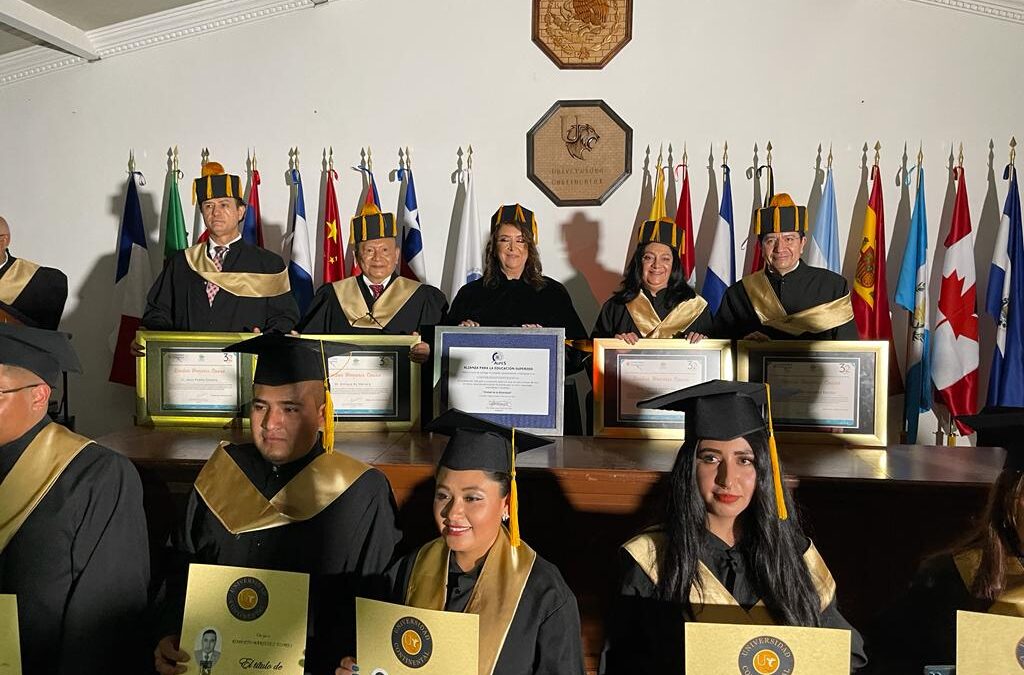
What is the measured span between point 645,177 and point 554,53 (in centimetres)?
109

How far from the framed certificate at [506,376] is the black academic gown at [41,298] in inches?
109

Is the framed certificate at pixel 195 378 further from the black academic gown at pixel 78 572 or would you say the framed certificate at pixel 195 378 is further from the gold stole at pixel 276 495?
the black academic gown at pixel 78 572

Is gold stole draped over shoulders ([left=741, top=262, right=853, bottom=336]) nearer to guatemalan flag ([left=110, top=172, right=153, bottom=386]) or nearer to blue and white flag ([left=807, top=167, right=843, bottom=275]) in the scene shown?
blue and white flag ([left=807, top=167, right=843, bottom=275])

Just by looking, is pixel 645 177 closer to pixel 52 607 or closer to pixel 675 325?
pixel 675 325

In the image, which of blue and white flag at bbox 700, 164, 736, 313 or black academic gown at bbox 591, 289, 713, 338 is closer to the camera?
black academic gown at bbox 591, 289, 713, 338

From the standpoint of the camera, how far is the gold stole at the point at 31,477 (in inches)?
74.4

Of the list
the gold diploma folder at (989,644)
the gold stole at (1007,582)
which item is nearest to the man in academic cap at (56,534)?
the gold diploma folder at (989,644)

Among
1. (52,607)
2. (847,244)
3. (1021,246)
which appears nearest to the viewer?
(52,607)

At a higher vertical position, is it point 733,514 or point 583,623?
point 733,514

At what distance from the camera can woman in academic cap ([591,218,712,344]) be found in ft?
12.1

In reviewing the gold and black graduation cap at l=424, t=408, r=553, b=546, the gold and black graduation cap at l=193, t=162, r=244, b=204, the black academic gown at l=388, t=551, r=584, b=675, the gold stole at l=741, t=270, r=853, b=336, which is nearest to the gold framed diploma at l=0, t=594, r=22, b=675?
the black academic gown at l=388, t=551, r=584, b=675

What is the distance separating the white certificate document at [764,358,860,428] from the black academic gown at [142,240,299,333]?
93.9 inches

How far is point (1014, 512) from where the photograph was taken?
5.66 feet

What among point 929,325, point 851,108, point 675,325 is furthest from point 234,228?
point 929,325
